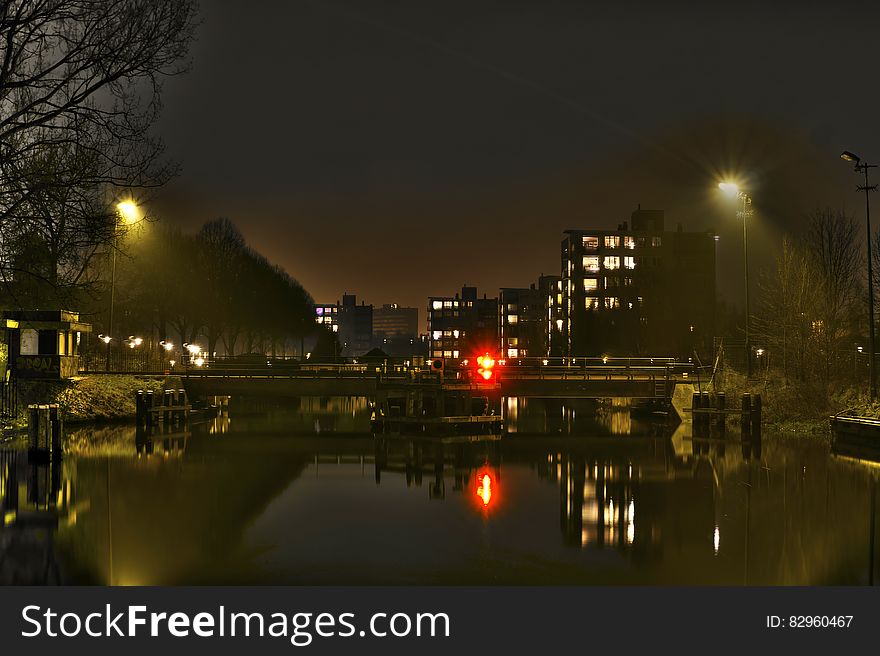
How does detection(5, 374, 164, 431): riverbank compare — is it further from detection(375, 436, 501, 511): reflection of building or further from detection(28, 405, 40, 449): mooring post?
detection(375, 436, 501, 511): reflection of building

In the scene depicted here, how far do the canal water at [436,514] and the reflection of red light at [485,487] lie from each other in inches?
6.8

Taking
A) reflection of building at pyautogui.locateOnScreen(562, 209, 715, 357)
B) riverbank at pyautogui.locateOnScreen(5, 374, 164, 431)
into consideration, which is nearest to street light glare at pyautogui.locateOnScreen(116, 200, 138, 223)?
riverbank at pyautogui.locateOnScreen(5, 374, 164, 431)

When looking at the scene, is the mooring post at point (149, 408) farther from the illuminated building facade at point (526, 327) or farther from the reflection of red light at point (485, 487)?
the illuminated building facade at point (526, 327)

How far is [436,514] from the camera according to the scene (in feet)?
62.1

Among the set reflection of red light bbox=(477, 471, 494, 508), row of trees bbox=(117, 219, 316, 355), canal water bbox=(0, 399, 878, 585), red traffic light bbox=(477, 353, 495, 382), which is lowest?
reflection of red light bbox=(477, 471, 494, 508)

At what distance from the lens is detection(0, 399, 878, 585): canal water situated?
13398 mm

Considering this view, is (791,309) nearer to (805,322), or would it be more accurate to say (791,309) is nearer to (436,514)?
(805,322)

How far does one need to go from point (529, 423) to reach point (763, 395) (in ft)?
44.6

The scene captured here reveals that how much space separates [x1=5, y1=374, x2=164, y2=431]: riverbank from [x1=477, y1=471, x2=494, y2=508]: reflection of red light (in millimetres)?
20942

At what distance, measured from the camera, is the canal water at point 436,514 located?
13398 mm

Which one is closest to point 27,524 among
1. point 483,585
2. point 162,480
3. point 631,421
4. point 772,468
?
point 162,480

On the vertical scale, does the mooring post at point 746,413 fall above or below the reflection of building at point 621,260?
below

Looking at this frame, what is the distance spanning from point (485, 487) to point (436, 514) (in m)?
4.82

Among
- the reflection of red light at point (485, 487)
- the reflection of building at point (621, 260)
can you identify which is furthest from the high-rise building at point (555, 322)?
the reflection of red light at point (485, 487)
